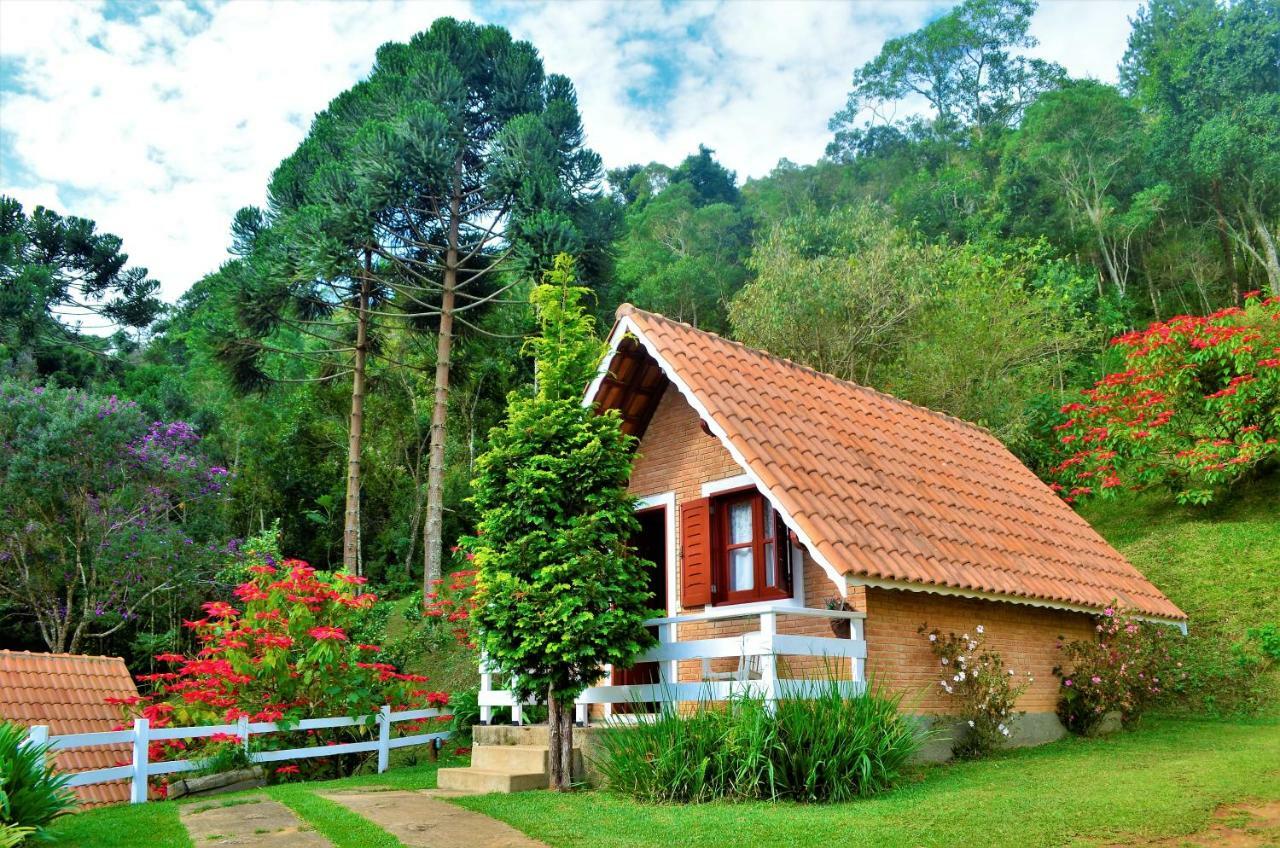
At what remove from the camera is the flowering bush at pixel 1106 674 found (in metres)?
12.1

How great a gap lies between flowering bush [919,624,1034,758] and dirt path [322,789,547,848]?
209 inches

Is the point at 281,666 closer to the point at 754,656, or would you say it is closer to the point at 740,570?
the point at 740,570

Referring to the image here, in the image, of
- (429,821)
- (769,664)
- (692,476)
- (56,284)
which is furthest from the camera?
(56,284)

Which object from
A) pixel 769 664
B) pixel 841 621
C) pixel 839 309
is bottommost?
pixel 769 664

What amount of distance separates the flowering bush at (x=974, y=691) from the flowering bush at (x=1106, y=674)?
1837mm

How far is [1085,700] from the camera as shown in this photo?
12.1 m

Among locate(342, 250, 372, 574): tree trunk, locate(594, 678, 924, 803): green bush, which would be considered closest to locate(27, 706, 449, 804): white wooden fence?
locate(594, 678, 924, 803): green bush

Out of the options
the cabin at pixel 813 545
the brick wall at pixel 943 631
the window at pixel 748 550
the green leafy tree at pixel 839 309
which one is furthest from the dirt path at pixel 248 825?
the green leafy tree at pixel 839 309

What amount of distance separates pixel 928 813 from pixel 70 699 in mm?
11849

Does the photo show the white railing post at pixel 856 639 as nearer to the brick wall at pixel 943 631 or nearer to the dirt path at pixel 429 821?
the brick wall at pixel 943 631

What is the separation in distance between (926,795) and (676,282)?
103 ft

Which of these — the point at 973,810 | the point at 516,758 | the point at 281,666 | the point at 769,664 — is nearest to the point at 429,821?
the point at 516,758

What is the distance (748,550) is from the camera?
444 inches

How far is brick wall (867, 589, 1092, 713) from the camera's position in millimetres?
10078
